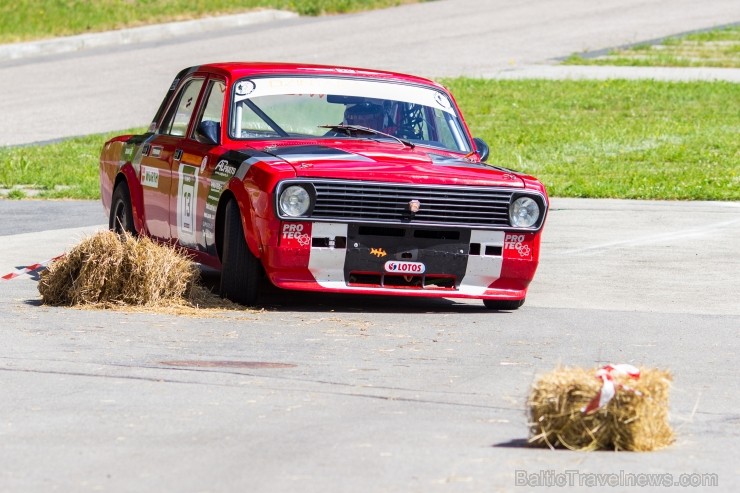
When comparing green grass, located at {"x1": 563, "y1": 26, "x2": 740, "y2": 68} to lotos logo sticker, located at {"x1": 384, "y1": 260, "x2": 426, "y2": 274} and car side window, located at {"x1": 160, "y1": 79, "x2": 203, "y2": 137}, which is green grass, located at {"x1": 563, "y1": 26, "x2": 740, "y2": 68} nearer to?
car side window, located at {"x1": 160, "y1": 79, "x2": 203, "y2": 137}

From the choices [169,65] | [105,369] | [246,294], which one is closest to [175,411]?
[105,369]

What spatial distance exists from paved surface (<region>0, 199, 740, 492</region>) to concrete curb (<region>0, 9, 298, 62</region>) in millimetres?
19325

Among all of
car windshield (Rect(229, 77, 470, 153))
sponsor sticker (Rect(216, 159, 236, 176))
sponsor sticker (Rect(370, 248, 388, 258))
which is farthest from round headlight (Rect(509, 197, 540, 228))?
sponsor sticker (Rect(216, 159, 236, 176))

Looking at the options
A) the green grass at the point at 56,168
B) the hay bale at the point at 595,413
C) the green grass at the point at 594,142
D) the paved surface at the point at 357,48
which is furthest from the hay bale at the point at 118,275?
the paved surface at the point at 357,48

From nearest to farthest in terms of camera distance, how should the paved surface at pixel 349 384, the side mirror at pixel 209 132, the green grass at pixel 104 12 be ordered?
the paved surface at pixel 349 384 < the side mirror at pixel 209 132 < the green grass at pixel 104 12

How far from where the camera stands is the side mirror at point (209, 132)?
10.9 m

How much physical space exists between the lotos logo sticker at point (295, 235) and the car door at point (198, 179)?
80 centimetres

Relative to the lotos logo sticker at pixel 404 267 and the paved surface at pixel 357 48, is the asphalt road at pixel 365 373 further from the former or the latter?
the paved surface at pixel 357 48

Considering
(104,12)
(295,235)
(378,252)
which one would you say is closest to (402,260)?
(378,252)

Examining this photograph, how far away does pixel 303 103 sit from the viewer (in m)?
11.3

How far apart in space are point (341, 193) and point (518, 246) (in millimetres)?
1235

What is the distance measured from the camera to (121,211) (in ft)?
40.8

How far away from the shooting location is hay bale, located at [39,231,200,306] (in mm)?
10195

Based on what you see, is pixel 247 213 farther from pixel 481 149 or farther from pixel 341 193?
pixel 481 149
